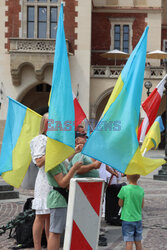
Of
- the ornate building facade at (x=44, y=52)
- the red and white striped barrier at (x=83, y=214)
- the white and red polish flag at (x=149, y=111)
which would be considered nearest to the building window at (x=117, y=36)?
the ornate building facade at (x=44, y=52)

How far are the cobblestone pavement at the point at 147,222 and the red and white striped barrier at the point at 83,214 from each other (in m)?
2.01

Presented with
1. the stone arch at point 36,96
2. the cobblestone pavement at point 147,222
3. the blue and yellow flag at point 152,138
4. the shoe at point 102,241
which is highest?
the stone arch at point 36,96

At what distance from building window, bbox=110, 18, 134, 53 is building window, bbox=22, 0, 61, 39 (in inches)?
198

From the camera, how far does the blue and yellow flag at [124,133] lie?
4.35 m

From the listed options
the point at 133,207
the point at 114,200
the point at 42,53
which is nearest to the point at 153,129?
the point at 114,200

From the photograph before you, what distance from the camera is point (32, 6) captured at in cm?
2508

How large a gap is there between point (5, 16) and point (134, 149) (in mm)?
21804

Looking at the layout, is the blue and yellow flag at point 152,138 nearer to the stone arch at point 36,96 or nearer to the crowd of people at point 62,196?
the crowd of people at point 62,196

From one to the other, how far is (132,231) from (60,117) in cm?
149

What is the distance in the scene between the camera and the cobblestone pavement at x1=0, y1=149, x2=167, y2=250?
19.8 feet

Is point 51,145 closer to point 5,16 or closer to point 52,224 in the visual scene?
point 52,224

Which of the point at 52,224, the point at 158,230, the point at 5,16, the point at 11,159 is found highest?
the point at 5,16

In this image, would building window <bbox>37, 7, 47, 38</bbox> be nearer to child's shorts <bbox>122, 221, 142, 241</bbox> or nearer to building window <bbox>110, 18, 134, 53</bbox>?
building window <bbox>110, 18, 134, 53</bbox>

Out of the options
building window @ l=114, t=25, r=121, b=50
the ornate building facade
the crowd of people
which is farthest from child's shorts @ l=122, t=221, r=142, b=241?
building window @ l=114, t=25, r=121, b=50
